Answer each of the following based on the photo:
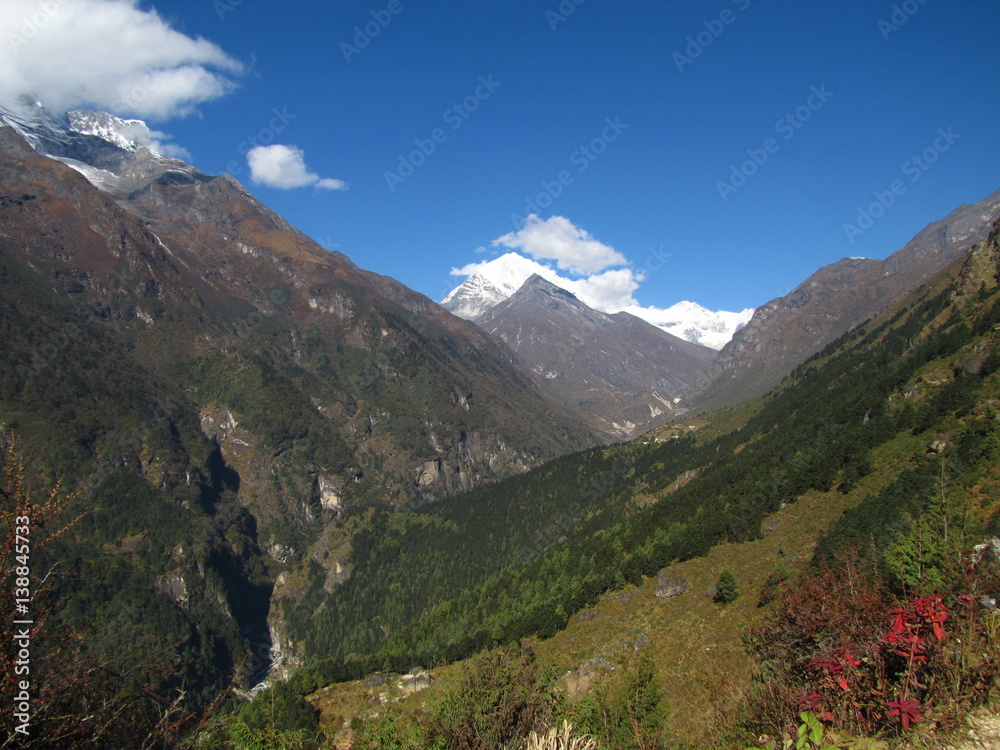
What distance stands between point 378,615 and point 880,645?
207 meters

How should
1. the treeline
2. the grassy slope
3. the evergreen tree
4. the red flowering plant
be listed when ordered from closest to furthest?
the red flowering plant → the grassy slope → the evergreen tree → the treeline

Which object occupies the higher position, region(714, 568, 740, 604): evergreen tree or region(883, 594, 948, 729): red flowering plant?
region(883, 594, 948, 729): red flowering plant

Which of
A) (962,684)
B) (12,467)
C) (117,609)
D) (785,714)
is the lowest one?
(962,684)

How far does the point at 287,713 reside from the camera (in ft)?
194

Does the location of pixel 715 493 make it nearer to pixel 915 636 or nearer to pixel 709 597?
pixel 709 597

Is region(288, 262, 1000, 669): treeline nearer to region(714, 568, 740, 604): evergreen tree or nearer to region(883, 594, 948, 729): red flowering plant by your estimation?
region(714, 568, 740, 604): evergreen tree

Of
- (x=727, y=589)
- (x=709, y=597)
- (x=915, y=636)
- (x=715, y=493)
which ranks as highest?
(x=915, y=636)

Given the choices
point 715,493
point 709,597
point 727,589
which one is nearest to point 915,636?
point 727,589

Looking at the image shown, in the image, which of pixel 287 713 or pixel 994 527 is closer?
pixel 994 527

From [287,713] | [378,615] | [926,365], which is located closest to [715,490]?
[926,365]

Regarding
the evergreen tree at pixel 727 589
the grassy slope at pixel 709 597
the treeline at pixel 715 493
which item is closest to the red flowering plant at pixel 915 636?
the grassy slope at pixel 709 597

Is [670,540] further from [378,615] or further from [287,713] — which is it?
[378,615]

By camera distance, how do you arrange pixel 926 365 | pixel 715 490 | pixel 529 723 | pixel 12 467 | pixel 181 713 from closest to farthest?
pixel 12 467 < pixel 181 713 < pixel 529 723 < pixel 926 365 < pixel 715 490

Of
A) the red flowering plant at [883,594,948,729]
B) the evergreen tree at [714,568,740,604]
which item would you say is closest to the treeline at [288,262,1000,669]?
the evergreen tree at [714,568,740,604]
